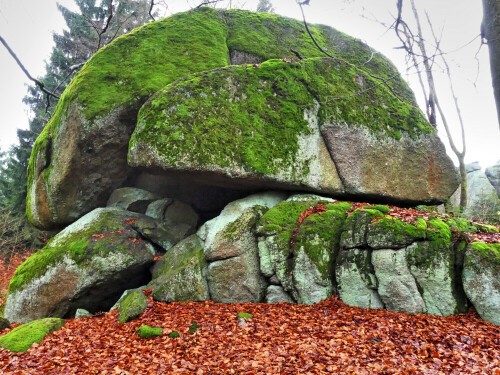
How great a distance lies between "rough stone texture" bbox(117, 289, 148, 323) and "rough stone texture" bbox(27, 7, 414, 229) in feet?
14.5

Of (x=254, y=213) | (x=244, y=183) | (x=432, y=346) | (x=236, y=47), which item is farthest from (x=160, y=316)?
(x=236, y=47)

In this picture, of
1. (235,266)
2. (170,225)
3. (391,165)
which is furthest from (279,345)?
(391,165)

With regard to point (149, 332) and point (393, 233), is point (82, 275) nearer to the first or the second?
point (149, 332)

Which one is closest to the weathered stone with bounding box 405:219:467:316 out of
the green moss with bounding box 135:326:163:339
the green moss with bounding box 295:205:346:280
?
the green moss with bounding box 295:205:346:280

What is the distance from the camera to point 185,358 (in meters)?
5.11

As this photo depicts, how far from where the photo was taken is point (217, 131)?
8344mm

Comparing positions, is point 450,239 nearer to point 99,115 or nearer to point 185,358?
point 185,358

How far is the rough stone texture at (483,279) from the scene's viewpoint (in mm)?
5730

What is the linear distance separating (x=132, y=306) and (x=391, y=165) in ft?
25.7

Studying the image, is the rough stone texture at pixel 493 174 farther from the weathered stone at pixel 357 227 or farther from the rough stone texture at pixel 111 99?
the weathered stone at pixel 357 227

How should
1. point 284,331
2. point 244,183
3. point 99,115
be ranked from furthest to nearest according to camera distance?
point 99,115, point 244,183, point 284,331

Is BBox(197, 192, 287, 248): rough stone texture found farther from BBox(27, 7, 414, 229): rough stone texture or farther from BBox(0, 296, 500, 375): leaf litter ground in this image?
BBox(27, 7, 414, 229): rough stone texture

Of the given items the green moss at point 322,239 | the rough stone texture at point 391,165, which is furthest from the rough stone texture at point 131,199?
the rough stone texture at point 391,165

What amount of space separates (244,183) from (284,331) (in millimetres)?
4074
